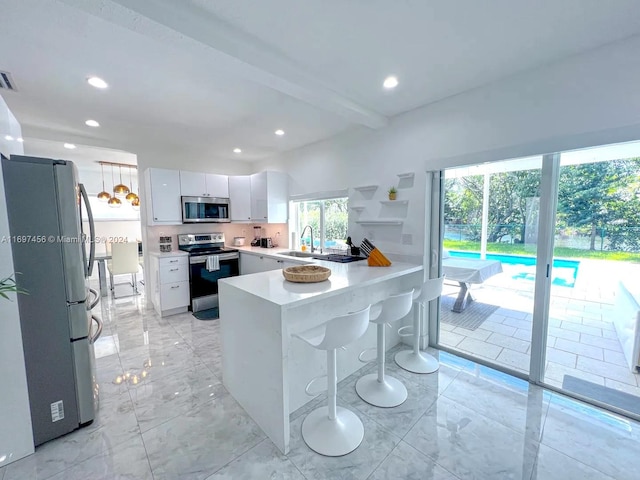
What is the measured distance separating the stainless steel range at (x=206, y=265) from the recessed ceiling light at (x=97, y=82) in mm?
2339

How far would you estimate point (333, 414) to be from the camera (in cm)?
180

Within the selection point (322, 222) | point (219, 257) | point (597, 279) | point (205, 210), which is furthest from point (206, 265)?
point (597, 279)

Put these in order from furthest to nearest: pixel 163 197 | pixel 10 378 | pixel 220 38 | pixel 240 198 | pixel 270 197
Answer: pixel 240 198
pixel 270 197
pixel 163 197
pixel 220 38
pixel 10 378

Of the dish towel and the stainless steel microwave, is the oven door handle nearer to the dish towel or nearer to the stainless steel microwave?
the dish towel

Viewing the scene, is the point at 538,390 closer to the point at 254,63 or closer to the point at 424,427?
the point at 424,427

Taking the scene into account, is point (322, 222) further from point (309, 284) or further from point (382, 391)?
point (382, 391)

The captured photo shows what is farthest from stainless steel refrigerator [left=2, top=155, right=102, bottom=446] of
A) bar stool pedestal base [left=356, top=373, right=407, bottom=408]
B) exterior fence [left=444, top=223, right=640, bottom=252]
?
exterior fence [left=444, top=223, right=640, bottom=252]

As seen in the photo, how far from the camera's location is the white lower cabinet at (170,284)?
382 cm

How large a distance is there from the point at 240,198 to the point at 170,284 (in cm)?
183

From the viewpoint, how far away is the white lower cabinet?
3818 mm

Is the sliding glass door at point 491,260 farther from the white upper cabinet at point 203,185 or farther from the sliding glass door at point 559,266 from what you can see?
the white upper cabinet at point 203,185

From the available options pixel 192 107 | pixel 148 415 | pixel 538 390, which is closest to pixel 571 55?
pixel 538 390

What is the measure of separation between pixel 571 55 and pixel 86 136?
5.32 metres

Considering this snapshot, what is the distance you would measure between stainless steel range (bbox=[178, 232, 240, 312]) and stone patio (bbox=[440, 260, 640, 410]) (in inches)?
145
